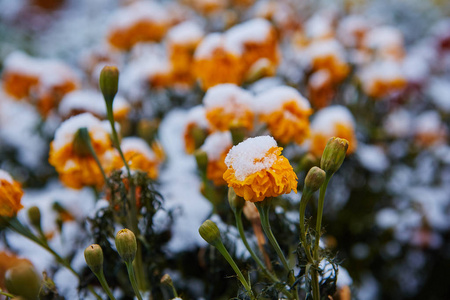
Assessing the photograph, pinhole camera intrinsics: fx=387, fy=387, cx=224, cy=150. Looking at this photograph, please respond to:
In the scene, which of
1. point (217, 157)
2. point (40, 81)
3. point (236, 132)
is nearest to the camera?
point (236, 132)

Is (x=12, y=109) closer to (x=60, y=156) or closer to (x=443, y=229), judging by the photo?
(x=60, y=156)

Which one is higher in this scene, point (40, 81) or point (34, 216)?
point (40, 81)

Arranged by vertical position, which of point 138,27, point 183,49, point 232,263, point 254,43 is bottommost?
point 232,263

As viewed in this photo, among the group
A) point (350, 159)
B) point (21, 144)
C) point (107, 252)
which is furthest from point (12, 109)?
point (350, 159)

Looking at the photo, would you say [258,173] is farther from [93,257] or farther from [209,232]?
[93,257]

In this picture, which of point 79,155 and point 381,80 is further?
point 381,80

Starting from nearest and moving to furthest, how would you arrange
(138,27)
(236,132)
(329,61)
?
(236,132) < (329,61) < (138,27)

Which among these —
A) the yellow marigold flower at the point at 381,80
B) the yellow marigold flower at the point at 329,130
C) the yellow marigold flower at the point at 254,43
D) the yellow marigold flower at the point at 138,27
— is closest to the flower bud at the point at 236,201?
the yellow marigold flower at the point at 329,130

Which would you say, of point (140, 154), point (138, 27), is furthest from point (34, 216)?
point (138, 27)
